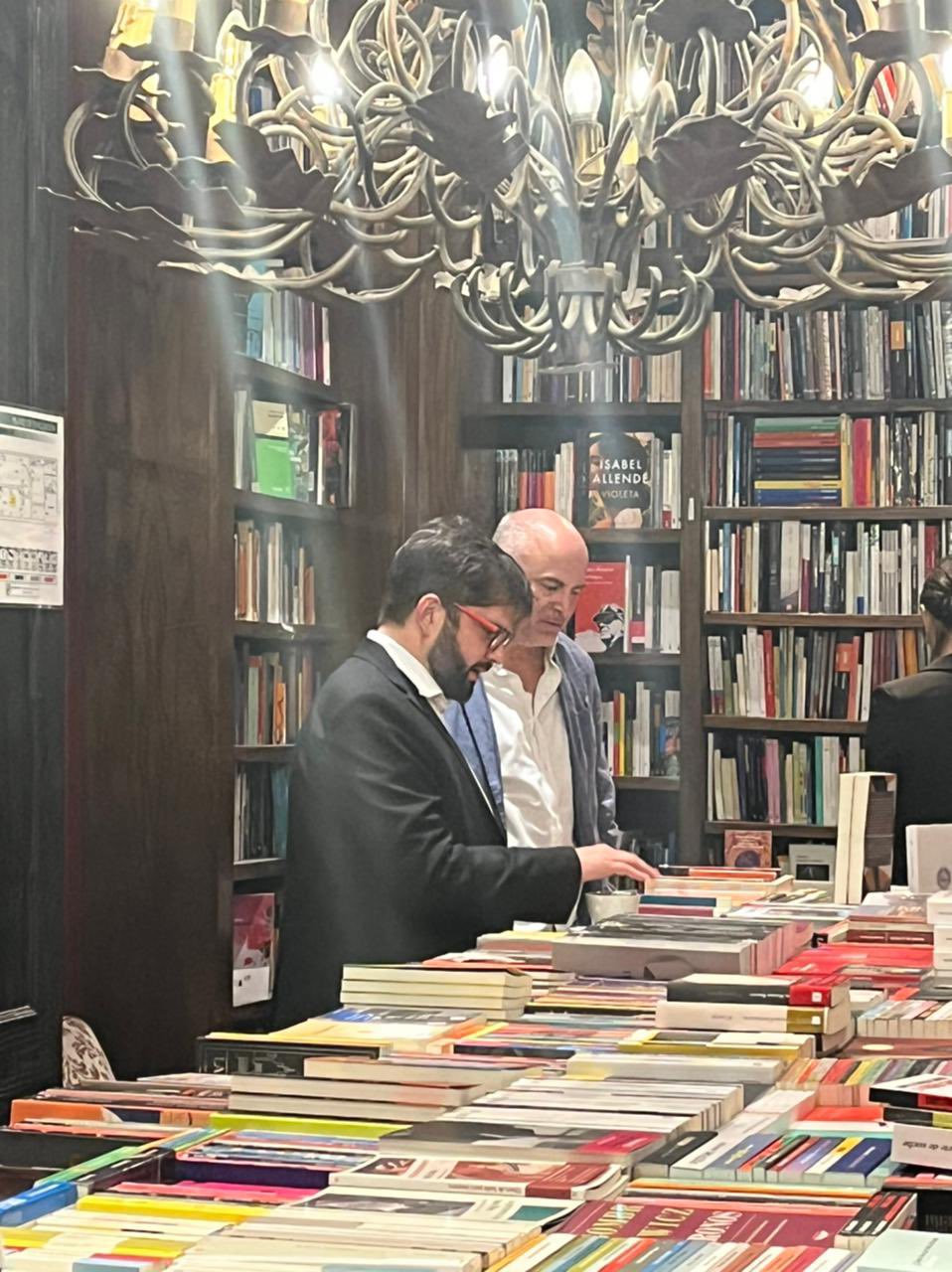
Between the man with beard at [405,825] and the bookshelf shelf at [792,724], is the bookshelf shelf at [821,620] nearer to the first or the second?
the bookshelf shelf at [792,724]

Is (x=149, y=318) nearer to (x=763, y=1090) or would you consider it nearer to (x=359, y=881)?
(x=359, y=881)

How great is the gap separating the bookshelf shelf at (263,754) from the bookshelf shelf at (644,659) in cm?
137

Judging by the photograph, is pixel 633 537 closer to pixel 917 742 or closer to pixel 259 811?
pixel 259 811

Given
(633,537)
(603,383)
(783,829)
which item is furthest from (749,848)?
(603,383)

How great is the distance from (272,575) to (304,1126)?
3.63 metres

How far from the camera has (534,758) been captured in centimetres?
463

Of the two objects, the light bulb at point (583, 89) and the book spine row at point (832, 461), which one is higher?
the light bulb at point (583, 89)

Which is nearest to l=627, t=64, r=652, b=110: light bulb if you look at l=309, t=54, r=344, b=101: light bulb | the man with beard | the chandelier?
the chandelier

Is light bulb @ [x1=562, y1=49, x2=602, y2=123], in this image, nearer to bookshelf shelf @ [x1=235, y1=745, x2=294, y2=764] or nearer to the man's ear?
the man's ear

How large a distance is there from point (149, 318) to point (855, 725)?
277 cm

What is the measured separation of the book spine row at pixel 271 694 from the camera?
540 centimetres

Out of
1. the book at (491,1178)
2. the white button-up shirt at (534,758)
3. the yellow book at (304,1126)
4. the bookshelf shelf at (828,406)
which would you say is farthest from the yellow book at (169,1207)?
the bookshelf shelf at (828,406)

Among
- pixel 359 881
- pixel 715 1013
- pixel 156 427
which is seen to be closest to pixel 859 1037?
pixel 715 1013

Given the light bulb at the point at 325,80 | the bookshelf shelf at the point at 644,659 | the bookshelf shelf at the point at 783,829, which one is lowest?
the bookshelf shelf at the point at 783,829
